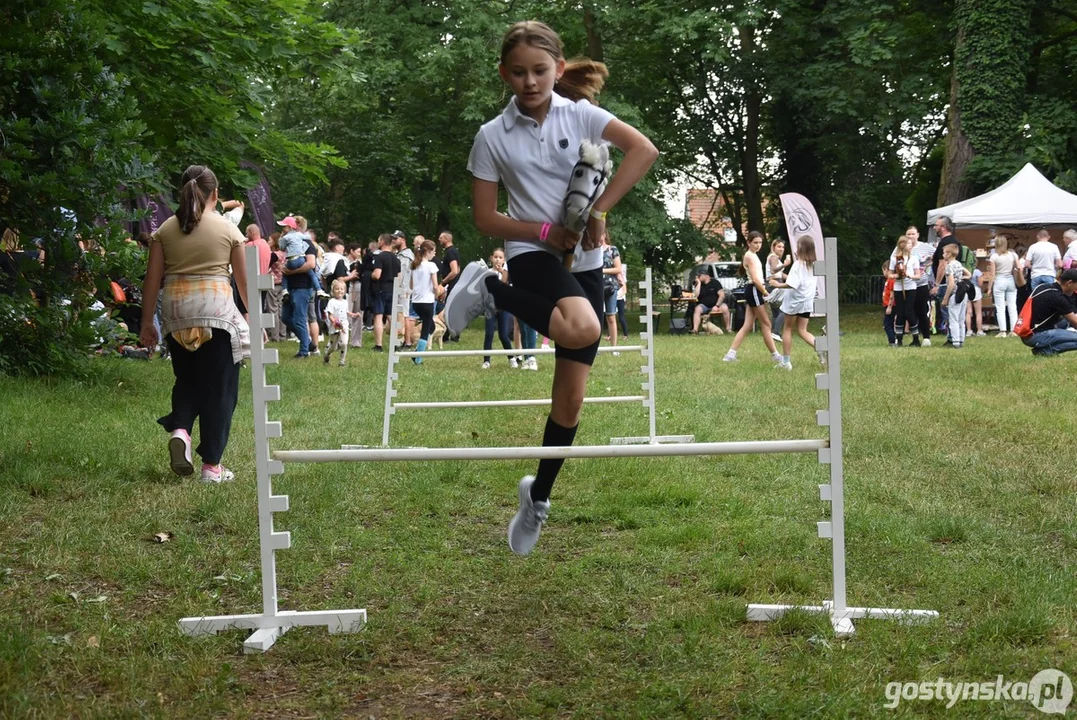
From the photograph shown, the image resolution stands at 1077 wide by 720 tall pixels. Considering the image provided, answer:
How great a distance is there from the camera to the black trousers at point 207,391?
7047 millimetres

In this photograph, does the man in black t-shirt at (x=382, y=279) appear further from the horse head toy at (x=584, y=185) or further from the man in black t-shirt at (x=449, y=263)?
the horse head toy at (x=584, y=185)

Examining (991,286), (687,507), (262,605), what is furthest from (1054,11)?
(262,605)

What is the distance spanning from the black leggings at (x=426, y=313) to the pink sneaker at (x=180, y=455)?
10531mm

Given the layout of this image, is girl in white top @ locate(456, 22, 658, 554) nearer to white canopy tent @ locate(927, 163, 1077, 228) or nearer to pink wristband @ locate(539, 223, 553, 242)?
pink wristband @ locate(539, 223, 553, 242)

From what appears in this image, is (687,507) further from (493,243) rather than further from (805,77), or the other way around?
(493,243)

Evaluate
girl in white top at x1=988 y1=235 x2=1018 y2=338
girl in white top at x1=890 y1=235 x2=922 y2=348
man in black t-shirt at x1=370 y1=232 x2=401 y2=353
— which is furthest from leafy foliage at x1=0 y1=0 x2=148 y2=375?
girl in white top at x1=988 y1=235 x2=1018 y2=338

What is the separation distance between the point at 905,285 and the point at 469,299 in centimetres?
1499

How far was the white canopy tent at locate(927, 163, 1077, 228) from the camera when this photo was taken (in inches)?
923

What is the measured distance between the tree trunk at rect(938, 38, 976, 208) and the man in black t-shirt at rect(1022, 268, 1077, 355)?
1357 centimetres

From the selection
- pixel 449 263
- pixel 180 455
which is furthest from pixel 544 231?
pixel 449 263

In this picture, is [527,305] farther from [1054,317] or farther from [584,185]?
[1054,317]

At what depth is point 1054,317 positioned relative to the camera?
14.6m

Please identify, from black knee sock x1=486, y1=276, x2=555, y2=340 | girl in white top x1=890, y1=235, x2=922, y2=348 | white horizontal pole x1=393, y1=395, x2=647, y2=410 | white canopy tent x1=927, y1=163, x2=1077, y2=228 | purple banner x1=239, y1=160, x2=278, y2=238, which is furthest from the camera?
white canopy tent x1=927, y1=163, x2=1077, y2=228

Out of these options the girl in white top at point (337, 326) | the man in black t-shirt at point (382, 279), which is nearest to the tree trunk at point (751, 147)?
the man in black t-shirt at point (382, 279)
